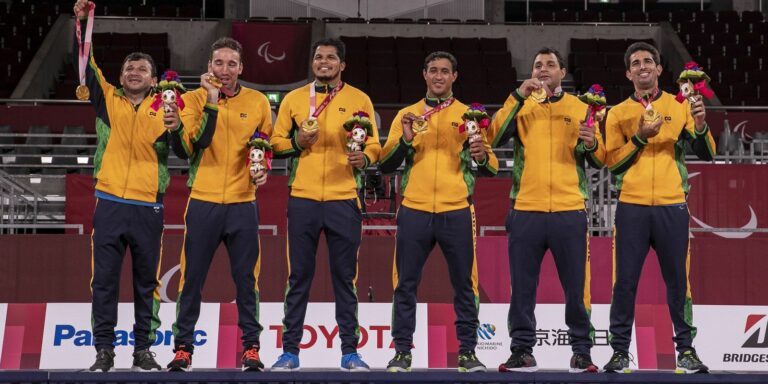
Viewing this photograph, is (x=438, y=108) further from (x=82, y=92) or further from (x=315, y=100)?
(x=82, y=92)

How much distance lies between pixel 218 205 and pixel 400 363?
1.60 m

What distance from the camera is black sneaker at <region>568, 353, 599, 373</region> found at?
21.2ft

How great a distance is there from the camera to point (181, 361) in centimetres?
645

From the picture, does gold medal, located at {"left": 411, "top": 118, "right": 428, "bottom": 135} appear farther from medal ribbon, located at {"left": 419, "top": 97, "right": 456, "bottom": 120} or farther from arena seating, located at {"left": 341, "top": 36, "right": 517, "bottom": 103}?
arena seating, located at {"left": 341, "top": 36, "right": 517, "bottom": 103}

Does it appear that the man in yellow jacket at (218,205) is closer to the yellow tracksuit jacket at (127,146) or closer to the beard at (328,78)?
the yellow tracksuit jacket at (127,146)

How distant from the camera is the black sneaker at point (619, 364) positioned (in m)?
6.47

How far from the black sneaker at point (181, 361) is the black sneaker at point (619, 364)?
2.71 meters

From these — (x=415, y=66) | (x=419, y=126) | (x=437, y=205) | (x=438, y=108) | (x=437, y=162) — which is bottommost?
(x=437, y=205)

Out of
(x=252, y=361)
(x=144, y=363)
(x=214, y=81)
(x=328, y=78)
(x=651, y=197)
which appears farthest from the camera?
(x=328, y=78)

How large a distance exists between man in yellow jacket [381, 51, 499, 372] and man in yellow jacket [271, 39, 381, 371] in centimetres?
26

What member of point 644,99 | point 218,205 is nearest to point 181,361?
point 218,205

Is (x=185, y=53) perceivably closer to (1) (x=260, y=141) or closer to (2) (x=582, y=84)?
(2) (x=582, y=84)

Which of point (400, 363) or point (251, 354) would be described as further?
point (400, 363)

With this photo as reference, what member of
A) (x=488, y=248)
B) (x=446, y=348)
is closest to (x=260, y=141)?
(x=446, y=348)
